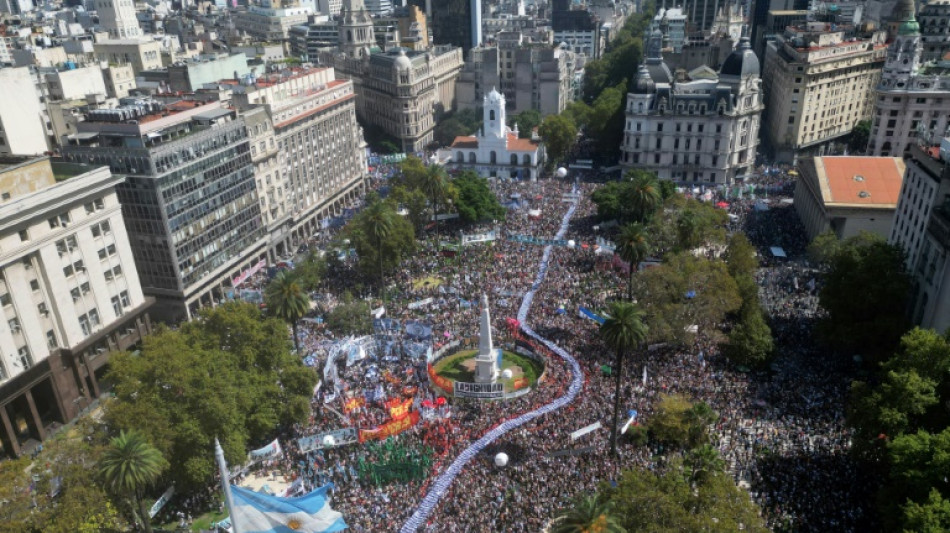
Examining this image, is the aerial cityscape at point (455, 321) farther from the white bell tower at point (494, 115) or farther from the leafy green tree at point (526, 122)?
the leafy green tree at point (526, 122)

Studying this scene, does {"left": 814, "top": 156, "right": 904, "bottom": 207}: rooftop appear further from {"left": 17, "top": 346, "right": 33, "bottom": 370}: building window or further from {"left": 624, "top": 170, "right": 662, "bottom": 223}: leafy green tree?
{"left": 17, "top": 346, "right": 33, "bottom": 370}: building window

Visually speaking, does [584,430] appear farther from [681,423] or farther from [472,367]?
[472,367]

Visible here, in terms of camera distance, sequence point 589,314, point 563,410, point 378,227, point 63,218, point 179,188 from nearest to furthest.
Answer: point 563,410 < point 63,218 < point 589,314 < point 179,188 < point 378,227

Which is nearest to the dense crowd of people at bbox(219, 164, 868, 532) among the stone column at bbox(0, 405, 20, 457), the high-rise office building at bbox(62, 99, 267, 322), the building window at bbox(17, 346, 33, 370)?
the high-rise office building at bbox(62, 99, 267, 322)

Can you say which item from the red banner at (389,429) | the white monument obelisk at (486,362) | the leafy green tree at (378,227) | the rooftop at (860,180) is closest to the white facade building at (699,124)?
the rooftop at (860,180)

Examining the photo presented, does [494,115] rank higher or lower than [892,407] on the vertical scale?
higher

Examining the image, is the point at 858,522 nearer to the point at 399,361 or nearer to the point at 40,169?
the point at 399,361

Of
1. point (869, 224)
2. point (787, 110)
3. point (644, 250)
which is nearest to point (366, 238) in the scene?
point (644, 250)

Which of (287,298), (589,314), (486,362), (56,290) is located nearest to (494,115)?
(589,314)
